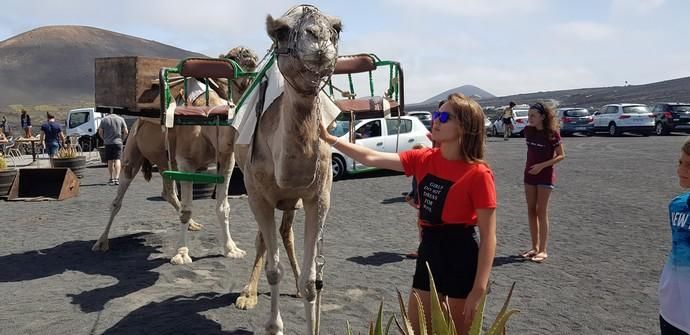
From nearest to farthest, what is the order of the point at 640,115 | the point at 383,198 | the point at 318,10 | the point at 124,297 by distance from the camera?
the point at 318,10
the point at 124,297
the point at 383,198
the point at 640,115

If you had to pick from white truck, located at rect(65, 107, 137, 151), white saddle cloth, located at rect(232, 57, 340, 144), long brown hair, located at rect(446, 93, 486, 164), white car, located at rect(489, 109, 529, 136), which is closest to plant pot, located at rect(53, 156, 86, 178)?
white truck, located at rect(65, 107, 137, 151)

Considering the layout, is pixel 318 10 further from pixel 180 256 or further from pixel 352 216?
pixel 352 216

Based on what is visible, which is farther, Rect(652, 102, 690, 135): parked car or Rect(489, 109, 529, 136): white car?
Rect(489, 109, 529, 136): white car

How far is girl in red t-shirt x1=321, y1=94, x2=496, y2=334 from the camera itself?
291 cm

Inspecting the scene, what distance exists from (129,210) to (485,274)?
936 centimetres

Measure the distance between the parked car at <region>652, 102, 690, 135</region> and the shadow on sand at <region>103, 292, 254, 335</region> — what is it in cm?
3004

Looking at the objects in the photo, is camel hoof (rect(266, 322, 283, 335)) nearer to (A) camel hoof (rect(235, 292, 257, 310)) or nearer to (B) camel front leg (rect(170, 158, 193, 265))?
(A) camel hoof (rect(235, 292, 257, 310))

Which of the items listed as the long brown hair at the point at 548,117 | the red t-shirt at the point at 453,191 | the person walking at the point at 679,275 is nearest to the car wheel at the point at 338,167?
the long brown hair at the point at 548,117

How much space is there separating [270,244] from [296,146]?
1357 millimetres

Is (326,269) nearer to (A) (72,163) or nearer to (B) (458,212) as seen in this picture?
(B) (458,212)

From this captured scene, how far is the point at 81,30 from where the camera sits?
123 m

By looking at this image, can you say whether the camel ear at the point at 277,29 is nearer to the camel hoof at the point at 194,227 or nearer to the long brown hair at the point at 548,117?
the long brown hair at the point at 548,117

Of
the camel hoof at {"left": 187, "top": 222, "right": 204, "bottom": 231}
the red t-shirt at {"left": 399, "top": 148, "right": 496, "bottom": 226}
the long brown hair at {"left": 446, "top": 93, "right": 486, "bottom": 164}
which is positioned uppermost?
the long brown hair at {"left": 446, "top": 93, "right": 486, "bottom": 164}

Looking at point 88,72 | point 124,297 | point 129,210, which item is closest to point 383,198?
point 129,210
